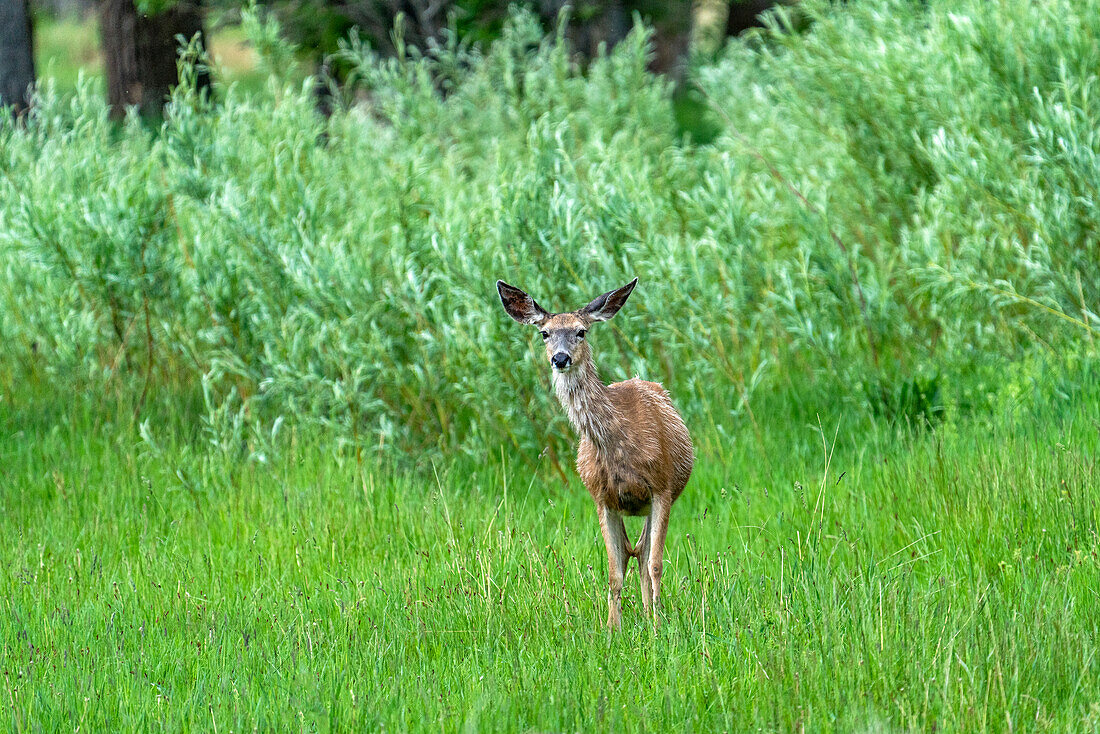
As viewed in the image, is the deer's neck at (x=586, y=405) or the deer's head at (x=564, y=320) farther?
the deer's neck at (x=586, y=405)

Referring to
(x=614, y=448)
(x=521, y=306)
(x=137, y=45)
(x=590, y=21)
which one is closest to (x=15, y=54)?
(x=137, y=45)

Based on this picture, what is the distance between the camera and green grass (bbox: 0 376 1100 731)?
12.9ft

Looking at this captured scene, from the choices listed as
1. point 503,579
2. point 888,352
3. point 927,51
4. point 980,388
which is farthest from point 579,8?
point 503,579

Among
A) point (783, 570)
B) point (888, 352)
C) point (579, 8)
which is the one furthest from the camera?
point (579, 8)

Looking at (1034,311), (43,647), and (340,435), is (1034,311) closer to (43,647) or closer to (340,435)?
(340,435)

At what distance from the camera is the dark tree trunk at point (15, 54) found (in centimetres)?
1471

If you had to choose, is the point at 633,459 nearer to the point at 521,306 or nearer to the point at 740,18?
the point at 521,306

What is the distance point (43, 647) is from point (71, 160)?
19.7 feet

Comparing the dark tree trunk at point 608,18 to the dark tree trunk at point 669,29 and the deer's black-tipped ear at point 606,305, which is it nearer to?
the dark tree trunk at point 669,29

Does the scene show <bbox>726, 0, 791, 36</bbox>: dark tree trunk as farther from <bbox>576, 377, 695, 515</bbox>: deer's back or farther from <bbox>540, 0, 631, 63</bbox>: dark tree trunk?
<bbox>576, 377, 695, 515</bbox>: deer's back

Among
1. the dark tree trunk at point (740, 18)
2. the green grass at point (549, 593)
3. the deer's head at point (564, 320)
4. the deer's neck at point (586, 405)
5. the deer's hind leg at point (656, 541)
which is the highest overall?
the dark tree trunk at point (740, 18)

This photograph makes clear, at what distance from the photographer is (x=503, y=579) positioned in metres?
5.16

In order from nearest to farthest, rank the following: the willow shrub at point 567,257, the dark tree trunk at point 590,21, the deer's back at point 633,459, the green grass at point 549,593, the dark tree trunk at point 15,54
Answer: the green grass at point 549,593 < the deer's back at point 633,459 < the willow shrub at point 567,257 < the dark tree trunk at point 15,54 < the dark tree trunk at point 590,21

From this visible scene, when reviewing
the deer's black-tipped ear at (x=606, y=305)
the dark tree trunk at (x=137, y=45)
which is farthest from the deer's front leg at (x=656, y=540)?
the dark tree trunk at (x=137, y=45)
